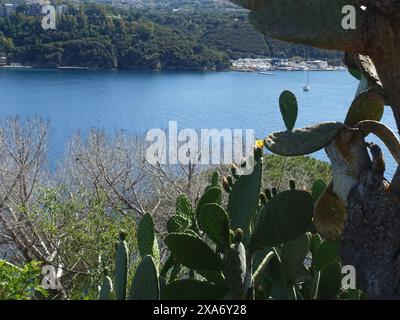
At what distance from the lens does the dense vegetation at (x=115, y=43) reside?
117 feet

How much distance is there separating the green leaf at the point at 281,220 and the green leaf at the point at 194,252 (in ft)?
0.28

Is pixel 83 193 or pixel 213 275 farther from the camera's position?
pixel 83 193

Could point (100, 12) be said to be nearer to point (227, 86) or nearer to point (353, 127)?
point (227, 86)

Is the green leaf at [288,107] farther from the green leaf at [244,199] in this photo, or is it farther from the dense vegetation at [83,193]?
the dense vegetation at [83,193]

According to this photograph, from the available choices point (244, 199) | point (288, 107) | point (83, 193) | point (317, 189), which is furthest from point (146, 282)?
point (83, 193)

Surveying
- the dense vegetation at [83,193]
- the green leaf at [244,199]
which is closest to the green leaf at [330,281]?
the green leaf at [244,199]

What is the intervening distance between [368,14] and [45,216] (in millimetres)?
6809

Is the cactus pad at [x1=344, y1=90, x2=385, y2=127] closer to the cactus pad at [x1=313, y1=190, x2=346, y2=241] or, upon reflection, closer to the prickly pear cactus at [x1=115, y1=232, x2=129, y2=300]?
the cactus pad at [x1=313, y1=190, x2=346, y2=241]

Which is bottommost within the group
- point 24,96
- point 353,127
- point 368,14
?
point 24,96

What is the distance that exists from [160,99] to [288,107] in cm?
2674

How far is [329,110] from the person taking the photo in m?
21.9

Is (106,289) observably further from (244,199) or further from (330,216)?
(330,216)

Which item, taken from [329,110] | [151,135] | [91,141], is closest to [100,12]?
[329,110]

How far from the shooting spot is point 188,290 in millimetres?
1327
